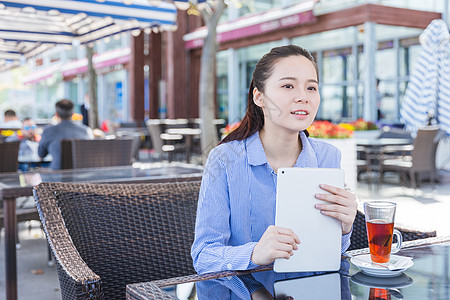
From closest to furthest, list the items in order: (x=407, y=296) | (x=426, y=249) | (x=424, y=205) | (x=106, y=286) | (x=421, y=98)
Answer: (x=407, y=296), (x=426, y=249), (x=106, y=286), (x=424, y=205), (x=421, y=98)

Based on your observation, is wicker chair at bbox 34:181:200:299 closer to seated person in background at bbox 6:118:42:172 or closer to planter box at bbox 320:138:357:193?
seated person in background at bbox 6:118:42:172

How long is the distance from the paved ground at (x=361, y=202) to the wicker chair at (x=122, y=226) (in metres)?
0.91

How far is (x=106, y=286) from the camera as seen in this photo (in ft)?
5.59

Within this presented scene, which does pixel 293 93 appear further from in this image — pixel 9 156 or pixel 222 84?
pixel 222 84

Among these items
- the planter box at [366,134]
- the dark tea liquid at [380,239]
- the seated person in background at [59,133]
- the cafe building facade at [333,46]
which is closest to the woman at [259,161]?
the dark tea liquid at [380,239]

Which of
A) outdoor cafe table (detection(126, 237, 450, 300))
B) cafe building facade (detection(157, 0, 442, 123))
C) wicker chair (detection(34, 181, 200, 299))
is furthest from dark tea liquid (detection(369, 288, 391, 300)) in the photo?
cafe building facade (detection(157, 0, 442, 123))

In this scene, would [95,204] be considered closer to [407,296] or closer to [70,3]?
[407,296]

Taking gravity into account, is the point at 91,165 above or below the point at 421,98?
below

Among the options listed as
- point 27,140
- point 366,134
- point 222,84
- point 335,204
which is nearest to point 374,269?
point 335,204

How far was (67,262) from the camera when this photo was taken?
1.45 meters

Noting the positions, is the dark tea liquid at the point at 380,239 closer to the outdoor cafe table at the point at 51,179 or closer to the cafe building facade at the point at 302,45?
the outdoor cafe table at the point at 51,179

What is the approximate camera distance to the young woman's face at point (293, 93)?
4.66 feet

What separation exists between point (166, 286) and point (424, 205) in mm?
5570

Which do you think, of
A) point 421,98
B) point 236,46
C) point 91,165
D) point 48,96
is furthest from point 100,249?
point 48,96
